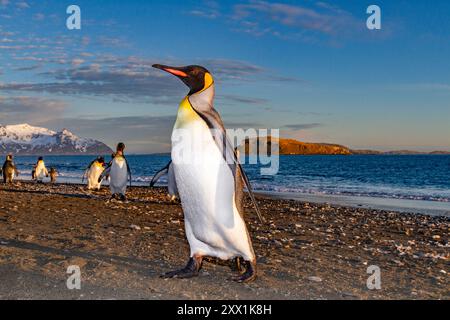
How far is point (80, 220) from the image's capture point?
366 inches

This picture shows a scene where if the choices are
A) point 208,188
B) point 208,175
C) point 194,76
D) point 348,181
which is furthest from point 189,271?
point 348,181

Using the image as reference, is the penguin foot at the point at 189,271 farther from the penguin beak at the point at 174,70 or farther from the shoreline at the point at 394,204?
the shoreline at the point at 394,204

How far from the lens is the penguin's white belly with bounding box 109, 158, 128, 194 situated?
1409 centimetres

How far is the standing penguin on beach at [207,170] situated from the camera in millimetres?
4617

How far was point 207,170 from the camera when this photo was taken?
15.1 feet

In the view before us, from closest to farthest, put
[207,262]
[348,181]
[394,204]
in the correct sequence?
[207,262] < [394,204] < [348,181]

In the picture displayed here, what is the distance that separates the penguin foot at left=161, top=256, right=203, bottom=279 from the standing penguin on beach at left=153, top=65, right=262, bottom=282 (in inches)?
11.4

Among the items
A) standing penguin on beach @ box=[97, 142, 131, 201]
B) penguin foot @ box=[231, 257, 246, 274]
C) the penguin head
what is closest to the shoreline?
standing penguin on beach @ box=[97, 142, 131, 201]

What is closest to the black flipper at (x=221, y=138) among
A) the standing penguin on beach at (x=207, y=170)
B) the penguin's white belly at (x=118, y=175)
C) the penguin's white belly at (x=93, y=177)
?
the standing penguin on beach at (x=207, y=170)

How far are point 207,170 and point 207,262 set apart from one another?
1.63m

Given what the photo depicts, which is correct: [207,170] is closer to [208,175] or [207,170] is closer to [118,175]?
[208,175]

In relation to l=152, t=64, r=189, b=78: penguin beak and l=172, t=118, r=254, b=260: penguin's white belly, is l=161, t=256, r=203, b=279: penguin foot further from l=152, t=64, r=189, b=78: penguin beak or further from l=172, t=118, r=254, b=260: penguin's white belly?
l=152, t=64, r=189, b=78: penguin beak

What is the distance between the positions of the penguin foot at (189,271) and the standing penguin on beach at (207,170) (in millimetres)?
288
